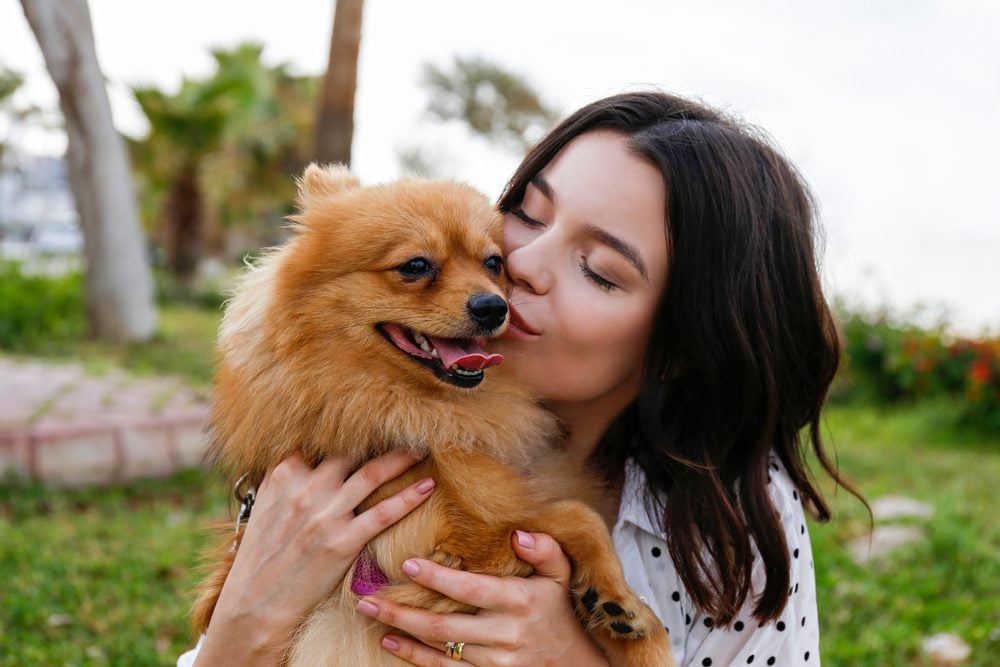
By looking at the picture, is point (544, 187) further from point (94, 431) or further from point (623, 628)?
point (94, 431)

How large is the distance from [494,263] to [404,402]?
1.51 feet

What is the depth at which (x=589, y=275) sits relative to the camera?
221 centimetres

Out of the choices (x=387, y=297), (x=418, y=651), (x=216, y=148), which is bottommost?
(x=216, y=148)

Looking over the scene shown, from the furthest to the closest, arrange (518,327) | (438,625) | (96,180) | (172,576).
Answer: (96,180) → (172,576) → (518,327) → (438,625)

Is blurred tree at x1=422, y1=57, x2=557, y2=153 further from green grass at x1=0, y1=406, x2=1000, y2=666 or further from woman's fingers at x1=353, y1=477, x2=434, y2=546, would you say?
woman's fingers at x1=353, y1=477, x2=434, y2=546

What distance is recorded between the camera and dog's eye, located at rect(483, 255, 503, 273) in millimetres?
2338

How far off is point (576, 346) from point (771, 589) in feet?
2.47

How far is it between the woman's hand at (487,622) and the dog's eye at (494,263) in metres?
0.75

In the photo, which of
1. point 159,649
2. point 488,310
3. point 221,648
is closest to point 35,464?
point 159,649

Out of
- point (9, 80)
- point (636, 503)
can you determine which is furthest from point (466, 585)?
point (9, 80)

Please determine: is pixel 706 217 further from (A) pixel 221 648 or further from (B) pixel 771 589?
(A) pixel 221 648

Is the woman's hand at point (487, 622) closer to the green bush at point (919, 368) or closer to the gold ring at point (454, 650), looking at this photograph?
the gold ring at point (454, 650)

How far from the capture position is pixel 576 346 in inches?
87.0

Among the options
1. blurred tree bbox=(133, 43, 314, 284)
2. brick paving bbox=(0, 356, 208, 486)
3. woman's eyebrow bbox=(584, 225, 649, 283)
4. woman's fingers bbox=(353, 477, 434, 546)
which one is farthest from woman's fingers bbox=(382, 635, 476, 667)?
blurred tree bbox=(133, 43, 314, 284)
